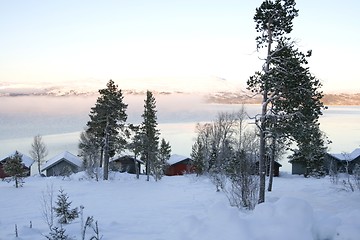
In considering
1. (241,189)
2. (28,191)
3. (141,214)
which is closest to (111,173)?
(28,191)

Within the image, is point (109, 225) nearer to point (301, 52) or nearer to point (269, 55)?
point (269, 55)

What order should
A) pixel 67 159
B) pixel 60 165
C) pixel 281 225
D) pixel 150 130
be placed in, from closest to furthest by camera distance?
pixel 281 225 < pixel 150 130 < pixel 67 159 < pixel 60 165

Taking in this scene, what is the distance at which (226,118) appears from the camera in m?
57.8

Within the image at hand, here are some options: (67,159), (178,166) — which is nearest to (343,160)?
(178,166)

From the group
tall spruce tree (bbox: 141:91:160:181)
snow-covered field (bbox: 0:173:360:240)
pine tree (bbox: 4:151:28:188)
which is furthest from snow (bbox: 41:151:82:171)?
snow-covered field (bbox: 0:173:360:240)

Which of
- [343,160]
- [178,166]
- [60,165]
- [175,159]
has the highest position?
[343,160]

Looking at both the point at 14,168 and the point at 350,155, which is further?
the point at 350,155

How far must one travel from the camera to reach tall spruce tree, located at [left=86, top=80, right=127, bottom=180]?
36969 mm

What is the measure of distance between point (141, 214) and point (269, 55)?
10.8 metres

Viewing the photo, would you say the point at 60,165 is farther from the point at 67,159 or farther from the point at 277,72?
the point at 277,72

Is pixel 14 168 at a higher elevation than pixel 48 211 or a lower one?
higher

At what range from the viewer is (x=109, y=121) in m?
37.2

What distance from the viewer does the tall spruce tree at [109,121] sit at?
121 feet

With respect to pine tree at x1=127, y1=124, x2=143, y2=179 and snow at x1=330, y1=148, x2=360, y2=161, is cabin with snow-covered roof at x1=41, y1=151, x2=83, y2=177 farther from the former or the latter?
snow at x1=330, y1=148, x2=360, y2=161
